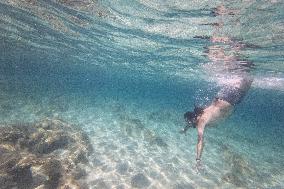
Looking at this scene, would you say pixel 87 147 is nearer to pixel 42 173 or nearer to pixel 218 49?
pixel 42 173

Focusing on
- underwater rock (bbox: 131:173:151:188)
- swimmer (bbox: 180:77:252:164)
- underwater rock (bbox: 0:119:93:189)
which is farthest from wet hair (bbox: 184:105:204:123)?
underwater rock (bbox: 0:119:93:189)

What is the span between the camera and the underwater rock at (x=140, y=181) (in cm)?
1159

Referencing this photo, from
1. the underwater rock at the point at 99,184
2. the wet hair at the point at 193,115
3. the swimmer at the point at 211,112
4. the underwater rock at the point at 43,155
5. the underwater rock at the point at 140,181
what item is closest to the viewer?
the swimmer at the point at 211,112

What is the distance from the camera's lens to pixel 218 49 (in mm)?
18922

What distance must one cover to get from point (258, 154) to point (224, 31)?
13201 millimetres

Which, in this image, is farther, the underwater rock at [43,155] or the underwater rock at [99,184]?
the underwater rock at [99,184]

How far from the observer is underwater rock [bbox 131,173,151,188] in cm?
1159

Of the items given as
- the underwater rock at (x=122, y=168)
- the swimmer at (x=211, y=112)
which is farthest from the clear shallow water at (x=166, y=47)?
the swimmer at (x=211, y=112)

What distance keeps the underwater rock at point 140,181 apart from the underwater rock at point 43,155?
2.59 meters

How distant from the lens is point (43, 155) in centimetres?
1345

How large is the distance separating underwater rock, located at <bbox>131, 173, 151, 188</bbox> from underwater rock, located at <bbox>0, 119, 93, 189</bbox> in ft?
8.49

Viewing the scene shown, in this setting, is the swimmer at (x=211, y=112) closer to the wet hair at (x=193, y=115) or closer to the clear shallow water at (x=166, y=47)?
the wet hair at (x=193, y=115)

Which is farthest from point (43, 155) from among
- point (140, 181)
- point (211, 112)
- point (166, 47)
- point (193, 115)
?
point (166, 47)

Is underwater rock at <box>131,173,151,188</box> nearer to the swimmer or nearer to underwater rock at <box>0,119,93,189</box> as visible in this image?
underwater rock at <box>0,119,93,189</box>
